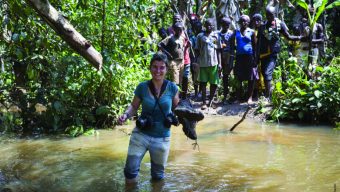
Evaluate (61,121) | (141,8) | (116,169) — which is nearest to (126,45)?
(141,8)

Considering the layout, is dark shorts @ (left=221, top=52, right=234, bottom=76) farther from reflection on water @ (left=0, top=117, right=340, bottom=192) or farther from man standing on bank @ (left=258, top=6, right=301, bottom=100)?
reflection on water @ (left=0, top=117, right=340, bottom=192)

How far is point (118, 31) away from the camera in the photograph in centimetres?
827

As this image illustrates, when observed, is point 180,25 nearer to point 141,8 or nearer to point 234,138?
point 141,8

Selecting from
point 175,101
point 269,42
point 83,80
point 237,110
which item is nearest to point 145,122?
point 175,101

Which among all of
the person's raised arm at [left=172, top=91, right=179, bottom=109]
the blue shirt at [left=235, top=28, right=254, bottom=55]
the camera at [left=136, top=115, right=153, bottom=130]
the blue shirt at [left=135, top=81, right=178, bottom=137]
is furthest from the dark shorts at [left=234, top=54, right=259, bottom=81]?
the camera at [left=136, top=115, right=153, bottom=130]

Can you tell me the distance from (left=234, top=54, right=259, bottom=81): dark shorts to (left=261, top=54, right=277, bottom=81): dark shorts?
0.22 metres

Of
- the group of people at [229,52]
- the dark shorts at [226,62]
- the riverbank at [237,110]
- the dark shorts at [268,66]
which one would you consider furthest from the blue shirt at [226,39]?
the riverbank at [237,110]

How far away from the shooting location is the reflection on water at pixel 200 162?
207 inches

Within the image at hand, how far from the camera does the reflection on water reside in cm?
525

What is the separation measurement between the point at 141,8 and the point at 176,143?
225cm

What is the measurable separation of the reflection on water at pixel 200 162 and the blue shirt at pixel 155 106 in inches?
27.4

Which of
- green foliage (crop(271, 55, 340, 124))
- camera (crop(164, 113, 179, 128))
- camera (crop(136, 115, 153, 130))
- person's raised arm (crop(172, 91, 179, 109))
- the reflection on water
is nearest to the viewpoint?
camera (crop(136, 115, 153, 130))

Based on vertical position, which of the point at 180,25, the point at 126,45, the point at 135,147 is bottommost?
the point at 135,147

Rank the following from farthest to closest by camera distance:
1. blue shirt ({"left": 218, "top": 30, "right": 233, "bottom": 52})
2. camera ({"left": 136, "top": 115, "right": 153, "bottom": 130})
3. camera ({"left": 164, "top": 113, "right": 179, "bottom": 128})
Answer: blue shirt ({"left": 218, "top": 30, "right": 233, "bottom": 52})
camera ({"left": 164, "top": 113, "right": 179, "bottom": 128})
camera ({"left": 136, "top": 115, "right": 153, "bottom": 130})
